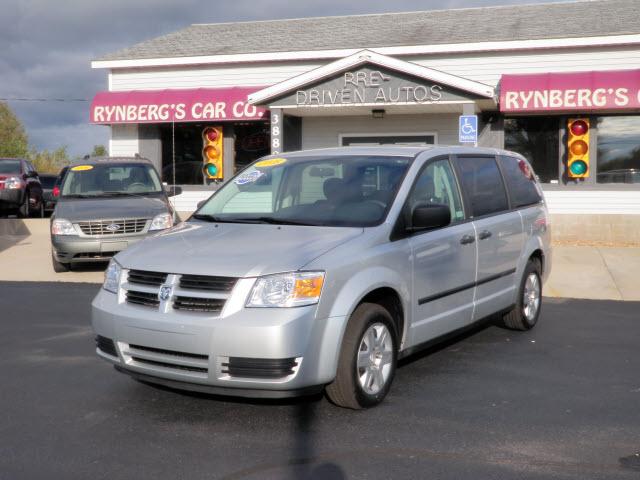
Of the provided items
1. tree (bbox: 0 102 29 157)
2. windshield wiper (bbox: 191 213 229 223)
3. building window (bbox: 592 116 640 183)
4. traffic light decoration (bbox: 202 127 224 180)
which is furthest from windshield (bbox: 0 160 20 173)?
tree (bbox: 0 102 29 157)

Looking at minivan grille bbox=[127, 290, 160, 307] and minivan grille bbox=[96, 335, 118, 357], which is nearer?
minivan grille bbox=[127, 290, 160, 307]

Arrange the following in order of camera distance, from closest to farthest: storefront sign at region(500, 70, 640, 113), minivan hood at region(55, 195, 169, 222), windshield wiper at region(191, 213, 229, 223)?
windshield wiper at region(191, 213, 229, 223)
minivan hood at region(55, 195, 169, 222)
storefront sign at region(500, 70, 640, 113)

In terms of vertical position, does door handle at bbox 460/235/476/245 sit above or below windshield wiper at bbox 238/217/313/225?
below

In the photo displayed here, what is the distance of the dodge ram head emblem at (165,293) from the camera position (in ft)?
15.8

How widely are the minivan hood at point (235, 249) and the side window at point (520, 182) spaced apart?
8.77ft

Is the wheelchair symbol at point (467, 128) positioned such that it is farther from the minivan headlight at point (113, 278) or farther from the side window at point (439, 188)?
the minivan headlight at point (113, 278)

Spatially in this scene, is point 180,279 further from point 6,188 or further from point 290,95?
point 6,188

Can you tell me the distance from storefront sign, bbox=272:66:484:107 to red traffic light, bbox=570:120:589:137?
270 cm

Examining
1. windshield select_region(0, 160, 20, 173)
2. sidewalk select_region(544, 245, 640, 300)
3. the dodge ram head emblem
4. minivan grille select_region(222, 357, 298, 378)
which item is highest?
windshield select_region(0, 160, 20, 173)

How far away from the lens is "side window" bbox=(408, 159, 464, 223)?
5983 millimetres

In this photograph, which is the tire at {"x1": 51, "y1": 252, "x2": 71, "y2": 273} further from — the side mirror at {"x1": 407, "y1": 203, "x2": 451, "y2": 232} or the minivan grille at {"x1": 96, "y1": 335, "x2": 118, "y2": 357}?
the side mirror at {"x1": 407, "y1": 203, "x2": 451, "y2": 232}

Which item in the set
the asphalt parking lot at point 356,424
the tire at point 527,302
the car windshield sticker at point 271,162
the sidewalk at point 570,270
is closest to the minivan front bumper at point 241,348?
the asphalt parking lot at point 356,424

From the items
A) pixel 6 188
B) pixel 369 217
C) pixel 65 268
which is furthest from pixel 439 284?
pixel 6 188

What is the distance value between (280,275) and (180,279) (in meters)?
0.63
